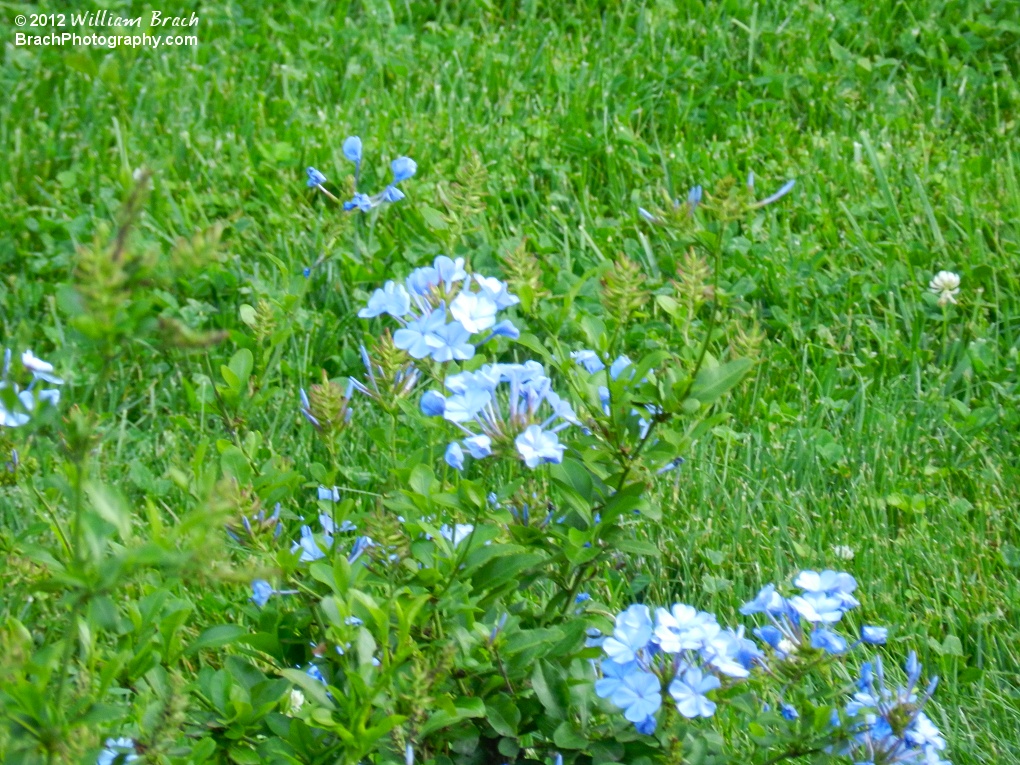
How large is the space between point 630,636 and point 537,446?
0.26 meters

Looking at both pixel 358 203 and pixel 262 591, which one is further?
pixel 358 203

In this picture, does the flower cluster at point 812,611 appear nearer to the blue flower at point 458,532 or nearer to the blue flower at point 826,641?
the blue flower at point 826,641

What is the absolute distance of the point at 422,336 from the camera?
1.50 m

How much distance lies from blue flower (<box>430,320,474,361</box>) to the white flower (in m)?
1.85

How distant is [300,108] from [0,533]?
7.53ft

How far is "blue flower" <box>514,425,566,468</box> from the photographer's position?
1.40 metres

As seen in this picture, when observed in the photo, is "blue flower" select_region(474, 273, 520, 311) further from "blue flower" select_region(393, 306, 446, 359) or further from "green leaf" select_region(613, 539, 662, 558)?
"green leaf" select_region(613, 539, 662, 558)

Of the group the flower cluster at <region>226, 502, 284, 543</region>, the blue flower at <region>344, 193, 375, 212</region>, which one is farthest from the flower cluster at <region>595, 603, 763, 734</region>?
the blue flower at <region>344, 193, 375, 212</region>

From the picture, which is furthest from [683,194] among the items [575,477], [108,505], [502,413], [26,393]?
[108,505]

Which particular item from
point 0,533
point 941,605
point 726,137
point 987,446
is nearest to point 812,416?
point 987,446

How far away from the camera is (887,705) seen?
1492 millimetres

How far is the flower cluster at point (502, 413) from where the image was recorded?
1416 mm

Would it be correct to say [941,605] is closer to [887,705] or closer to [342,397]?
[887,705]

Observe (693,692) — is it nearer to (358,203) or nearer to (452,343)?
(452,343)
